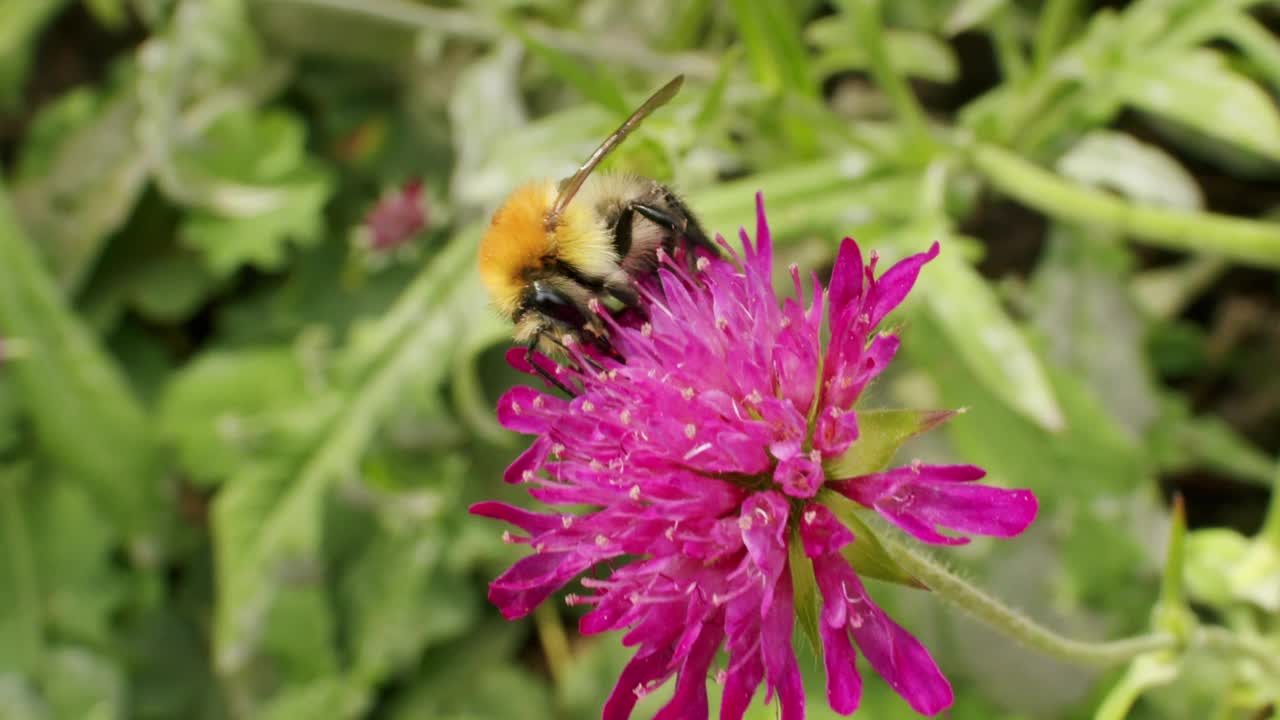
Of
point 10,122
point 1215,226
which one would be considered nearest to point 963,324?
point 1215,226

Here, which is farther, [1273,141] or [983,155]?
[983,155]

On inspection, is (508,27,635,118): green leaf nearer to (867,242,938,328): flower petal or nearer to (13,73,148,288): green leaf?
(867,242,938,328): flower petal

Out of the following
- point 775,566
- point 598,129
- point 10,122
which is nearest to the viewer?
point 775,566

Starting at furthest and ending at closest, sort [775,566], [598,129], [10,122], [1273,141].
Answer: [10,122] → [598,129] → [1273,141] → [775,566]

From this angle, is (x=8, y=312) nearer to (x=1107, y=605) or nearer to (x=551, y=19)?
(x=551, y=19)

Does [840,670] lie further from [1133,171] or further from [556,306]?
[1133,171]

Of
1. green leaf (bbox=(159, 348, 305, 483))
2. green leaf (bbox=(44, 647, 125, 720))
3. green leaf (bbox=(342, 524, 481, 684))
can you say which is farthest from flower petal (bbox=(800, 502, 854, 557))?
green leaf (bbox=(44, 647, 125, 720))
